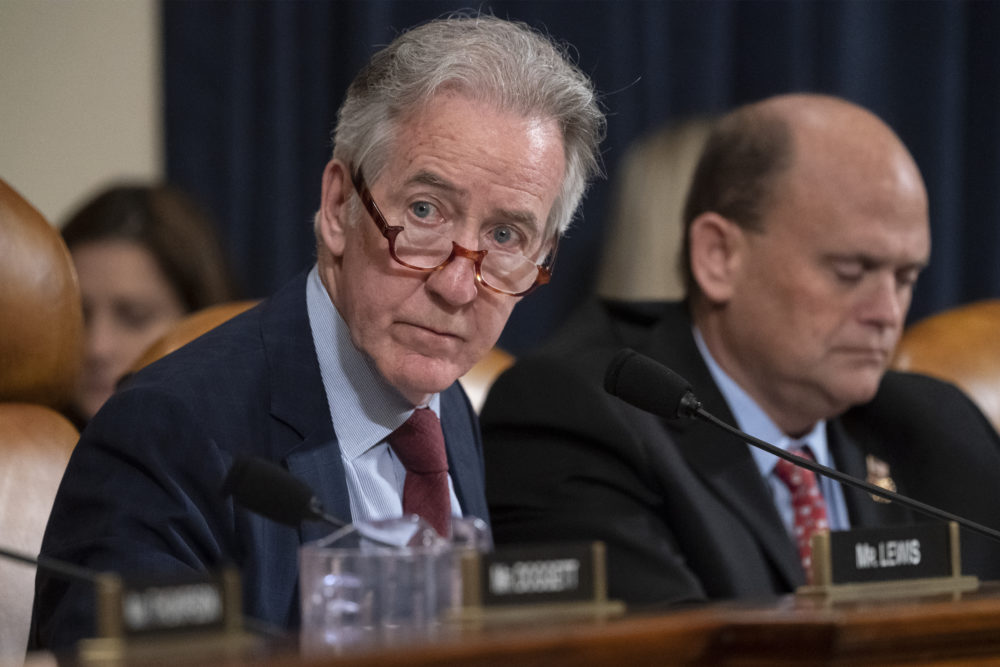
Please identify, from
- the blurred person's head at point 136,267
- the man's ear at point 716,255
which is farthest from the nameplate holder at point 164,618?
the blurred person's head at point 136,267

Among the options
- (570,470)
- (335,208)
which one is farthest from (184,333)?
(570,470)

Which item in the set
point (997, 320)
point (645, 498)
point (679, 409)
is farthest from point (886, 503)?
point (679, 409)

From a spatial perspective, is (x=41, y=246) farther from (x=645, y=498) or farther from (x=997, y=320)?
(x=997, y=320)

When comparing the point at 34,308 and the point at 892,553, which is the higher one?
the point at 34,308

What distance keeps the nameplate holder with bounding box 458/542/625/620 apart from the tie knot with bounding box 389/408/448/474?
21.1 inches

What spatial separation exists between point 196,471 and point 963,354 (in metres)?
1.85

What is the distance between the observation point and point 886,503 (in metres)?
2.19

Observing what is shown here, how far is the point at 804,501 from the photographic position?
206cm

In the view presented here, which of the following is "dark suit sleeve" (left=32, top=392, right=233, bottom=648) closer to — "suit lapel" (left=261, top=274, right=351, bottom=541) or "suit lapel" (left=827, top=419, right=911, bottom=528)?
"suit lapel" (left=261, top=274, right=351, bottom=541)

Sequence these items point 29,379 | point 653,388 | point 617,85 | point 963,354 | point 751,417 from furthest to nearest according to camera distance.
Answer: point 617,85
point 963,354
point 751,417
point 29,379
point 653,388

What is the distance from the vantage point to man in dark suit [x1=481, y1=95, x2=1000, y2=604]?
187 cm

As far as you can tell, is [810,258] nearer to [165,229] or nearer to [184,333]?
[184,333]

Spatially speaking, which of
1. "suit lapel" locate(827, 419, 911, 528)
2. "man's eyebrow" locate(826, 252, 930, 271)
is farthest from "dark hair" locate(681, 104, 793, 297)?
"suit lapel" locate(827, 419, 911, 528)

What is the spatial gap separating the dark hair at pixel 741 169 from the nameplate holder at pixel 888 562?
1.07 meters
